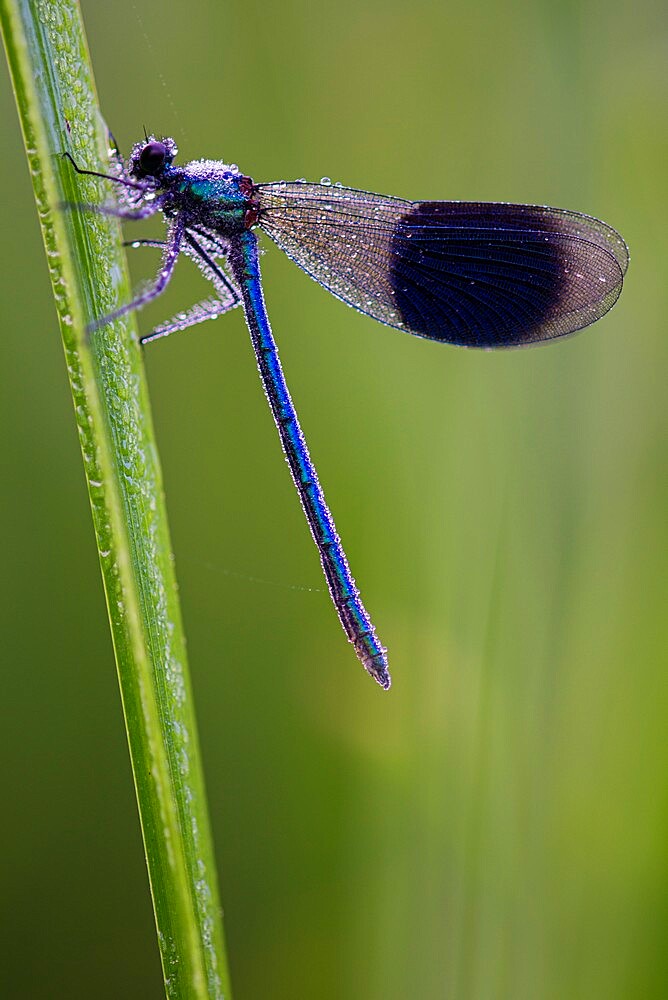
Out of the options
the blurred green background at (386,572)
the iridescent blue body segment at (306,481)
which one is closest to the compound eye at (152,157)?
the blurred green background at (386,572)

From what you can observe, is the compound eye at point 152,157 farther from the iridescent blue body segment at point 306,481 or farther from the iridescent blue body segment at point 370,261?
the iridescent blue body segment at point 306,481

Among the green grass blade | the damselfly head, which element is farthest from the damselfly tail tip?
the damselfly head

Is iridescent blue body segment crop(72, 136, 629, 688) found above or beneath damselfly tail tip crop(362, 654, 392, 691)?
above

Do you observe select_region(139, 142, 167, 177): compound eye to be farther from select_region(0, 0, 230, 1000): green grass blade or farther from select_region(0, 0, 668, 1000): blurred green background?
select_region(0, 0, 230, 1000): green grass blade

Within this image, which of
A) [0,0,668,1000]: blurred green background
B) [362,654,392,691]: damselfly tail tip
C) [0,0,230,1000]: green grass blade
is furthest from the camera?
[362,654,392,691]: damselfly tail tip

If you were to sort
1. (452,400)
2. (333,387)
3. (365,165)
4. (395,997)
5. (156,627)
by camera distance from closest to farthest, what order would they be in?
(156,627) → (395,997) → (452,400) → (333,387) → (365,165)

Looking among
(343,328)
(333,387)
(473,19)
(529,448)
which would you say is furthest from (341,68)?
(529,448)

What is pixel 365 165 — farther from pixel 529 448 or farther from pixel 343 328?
pixel 529 448

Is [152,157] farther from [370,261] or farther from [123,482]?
[123,482]
